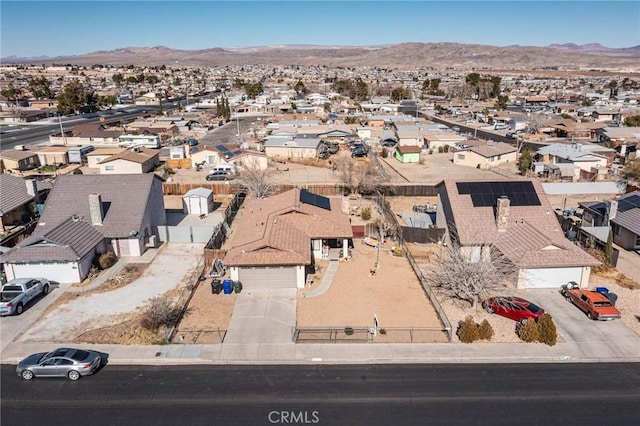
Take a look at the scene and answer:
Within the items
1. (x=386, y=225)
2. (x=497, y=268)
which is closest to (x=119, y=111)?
(x=386, y=225)

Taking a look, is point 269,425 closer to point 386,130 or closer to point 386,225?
point 386,225

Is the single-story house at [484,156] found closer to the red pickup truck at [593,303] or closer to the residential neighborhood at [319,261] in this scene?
the residential neighborhood at [319,261]

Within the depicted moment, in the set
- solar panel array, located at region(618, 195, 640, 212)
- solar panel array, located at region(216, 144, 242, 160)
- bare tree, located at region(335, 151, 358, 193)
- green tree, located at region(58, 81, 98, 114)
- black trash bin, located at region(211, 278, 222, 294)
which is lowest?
black trash bin, located at region(211, 278, 222, 294)

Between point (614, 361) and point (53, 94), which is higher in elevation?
point (53, 94)

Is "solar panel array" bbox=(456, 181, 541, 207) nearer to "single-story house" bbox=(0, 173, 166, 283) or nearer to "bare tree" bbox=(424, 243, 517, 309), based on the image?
"bare tree" bbox=(424, 243, 517, 309)

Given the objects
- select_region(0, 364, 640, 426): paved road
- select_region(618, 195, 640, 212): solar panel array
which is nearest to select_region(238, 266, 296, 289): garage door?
select_region(0, 364, 640, 426): paved road

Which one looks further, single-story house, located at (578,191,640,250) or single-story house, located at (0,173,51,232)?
single-story house, located at (0,173,51,232)

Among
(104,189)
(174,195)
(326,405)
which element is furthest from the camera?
(174,195)

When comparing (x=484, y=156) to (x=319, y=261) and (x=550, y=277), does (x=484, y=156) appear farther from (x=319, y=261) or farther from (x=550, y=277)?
(x=319, y=261)
